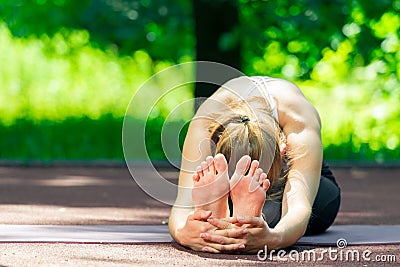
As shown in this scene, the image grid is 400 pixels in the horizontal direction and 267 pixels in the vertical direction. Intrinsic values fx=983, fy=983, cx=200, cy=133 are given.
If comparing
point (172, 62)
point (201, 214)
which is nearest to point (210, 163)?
point (201, 214)

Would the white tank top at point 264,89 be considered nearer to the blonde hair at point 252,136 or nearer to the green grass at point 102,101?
the blonde hair at point 252,136

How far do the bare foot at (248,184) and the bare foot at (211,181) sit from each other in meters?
0.04

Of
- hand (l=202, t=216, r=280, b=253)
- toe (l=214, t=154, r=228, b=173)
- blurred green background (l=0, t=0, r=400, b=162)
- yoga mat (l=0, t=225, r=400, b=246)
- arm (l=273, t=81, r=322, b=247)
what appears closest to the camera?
toe (l=214, t=154, r=228, b=173)

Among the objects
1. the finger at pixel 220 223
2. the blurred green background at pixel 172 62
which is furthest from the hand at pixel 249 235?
the blurred green background at pixel 172 62

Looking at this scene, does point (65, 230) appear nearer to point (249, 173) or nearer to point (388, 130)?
point (249, 173)

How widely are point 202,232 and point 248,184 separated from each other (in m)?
0.43

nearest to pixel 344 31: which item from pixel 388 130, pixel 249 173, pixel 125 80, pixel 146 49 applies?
pixel 388 130

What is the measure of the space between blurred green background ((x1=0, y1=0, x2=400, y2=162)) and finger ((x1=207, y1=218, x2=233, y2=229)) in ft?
18.8

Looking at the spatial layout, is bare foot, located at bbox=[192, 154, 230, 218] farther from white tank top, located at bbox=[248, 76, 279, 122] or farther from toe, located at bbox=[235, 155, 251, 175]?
white tank top, located at bbox=[248, 76, 279, 122]

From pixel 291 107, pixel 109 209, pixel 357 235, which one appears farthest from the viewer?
pixel 109 209

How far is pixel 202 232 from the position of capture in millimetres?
4660

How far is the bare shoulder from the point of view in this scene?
16.8 feet

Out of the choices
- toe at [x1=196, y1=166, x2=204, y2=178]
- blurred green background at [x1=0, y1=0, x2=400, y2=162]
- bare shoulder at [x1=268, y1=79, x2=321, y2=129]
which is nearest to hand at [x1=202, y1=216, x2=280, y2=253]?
toe at [x1=196, y1=166, x2=204, y2=178]

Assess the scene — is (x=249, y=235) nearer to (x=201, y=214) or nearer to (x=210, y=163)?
(x=201, y=214)
